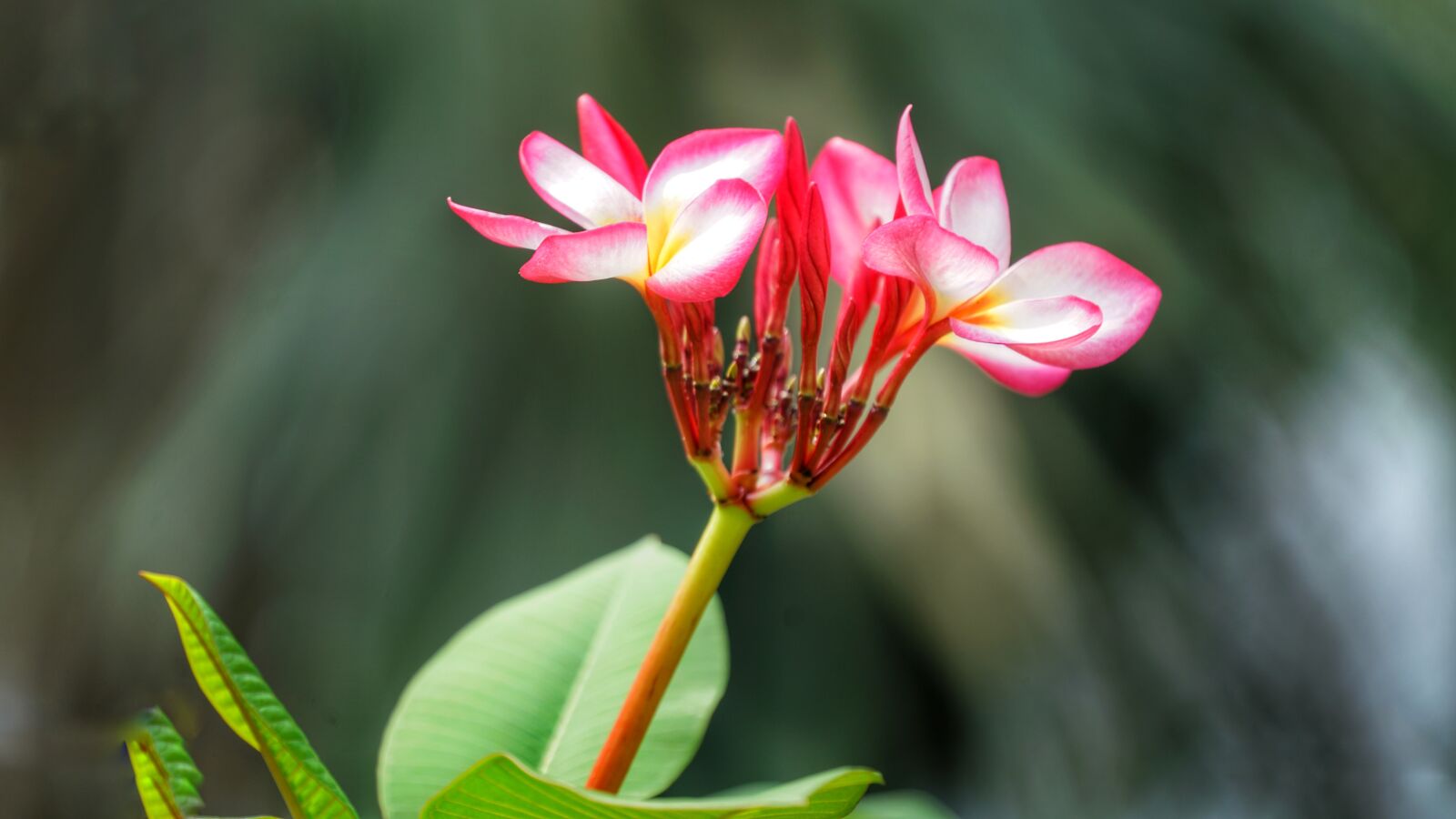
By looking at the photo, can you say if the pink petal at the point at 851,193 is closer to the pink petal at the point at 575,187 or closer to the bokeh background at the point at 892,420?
the pink petal at the point at 575,187

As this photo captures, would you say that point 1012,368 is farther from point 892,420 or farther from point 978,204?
point 892,420

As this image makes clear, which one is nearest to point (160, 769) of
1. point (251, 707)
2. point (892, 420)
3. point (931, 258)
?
point (251, 707)

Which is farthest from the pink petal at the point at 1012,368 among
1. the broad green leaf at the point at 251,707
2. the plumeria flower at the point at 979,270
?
the broad green leaf at the point at 251,707

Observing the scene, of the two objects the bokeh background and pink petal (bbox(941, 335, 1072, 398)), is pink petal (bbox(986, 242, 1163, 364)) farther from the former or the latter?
the bokeh background

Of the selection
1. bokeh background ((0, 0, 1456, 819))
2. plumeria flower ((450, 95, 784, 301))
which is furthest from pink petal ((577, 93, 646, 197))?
bokeh background ((0, 0, 1456, 819))

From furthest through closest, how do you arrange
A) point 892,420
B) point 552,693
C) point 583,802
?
point 892,420
point 552,693
point 583,802

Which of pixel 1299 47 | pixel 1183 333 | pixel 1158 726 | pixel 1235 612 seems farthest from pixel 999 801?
pixel 1299 47
